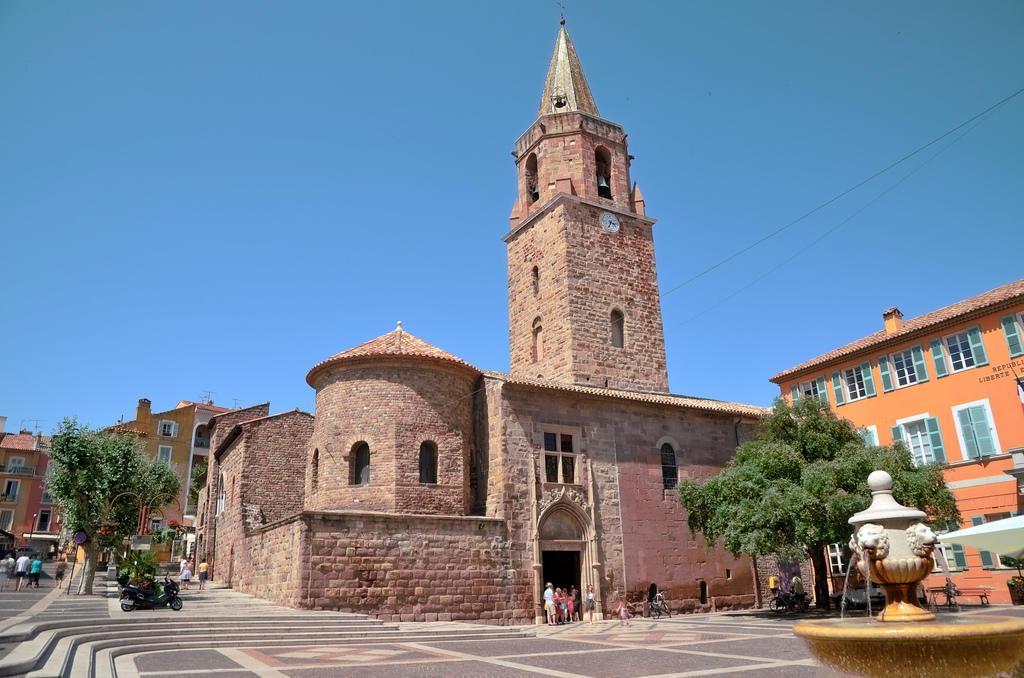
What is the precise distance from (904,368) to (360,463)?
19288 millimetres

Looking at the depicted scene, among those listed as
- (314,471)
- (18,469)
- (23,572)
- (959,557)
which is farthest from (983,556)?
(18,469)

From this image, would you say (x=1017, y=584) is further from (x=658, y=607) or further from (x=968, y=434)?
(x=658, y=607)

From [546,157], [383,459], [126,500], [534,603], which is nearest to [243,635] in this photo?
[383,459]

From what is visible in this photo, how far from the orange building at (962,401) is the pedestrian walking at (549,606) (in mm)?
11194

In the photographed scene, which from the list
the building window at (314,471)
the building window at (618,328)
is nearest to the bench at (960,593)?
the building window at (618,328)

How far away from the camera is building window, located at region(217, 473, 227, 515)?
30.3m

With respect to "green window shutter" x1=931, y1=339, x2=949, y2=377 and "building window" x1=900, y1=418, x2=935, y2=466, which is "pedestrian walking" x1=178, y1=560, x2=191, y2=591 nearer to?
"building window" x1=900, y1=418, x2=935, y2=466

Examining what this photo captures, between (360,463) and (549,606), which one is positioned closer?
(549,606)

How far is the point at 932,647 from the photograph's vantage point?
18.0 feet

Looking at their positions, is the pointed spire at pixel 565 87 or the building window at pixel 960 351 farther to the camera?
the pointed spire at pixel 565 87

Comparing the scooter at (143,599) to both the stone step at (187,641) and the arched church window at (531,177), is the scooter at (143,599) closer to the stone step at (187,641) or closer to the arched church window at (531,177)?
the stone step at (187,641)

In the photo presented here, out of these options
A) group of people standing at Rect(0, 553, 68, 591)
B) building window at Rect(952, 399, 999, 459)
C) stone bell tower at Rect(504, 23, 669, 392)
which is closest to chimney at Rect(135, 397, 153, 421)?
group of people standing at Rect(0, 553, 68, 591)

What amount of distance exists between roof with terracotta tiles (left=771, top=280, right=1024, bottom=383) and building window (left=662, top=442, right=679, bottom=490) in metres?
7.60

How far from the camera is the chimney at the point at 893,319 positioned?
1049 inches
